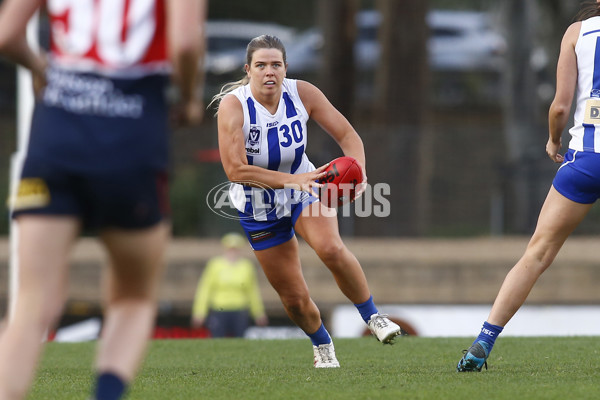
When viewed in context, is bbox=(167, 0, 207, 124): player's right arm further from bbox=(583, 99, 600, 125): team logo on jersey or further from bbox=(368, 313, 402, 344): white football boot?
bbox=(368, 313, 402, 344): white football boot

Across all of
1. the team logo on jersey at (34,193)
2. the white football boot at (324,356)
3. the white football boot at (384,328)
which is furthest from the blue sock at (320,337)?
the team logo on jersey at (34,193)

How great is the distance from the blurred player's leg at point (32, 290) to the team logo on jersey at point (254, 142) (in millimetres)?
2898

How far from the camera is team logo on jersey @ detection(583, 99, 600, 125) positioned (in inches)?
199

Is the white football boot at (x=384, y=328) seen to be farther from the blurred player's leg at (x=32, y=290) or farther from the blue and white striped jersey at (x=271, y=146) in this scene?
the blurred player's leg at (x=32, y=290)

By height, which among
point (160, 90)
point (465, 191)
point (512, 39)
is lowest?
point (465, 191)

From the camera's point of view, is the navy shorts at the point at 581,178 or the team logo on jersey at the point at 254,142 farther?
the team logo on jersey at the point at 254,142

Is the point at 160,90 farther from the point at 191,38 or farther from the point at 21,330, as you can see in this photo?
the point at 21,330

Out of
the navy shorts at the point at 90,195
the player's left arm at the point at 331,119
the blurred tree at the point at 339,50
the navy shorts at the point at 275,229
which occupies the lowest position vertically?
the navy shorts at the point at 275,229

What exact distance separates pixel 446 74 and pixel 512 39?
3778mm

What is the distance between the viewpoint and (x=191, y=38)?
2.94 meters

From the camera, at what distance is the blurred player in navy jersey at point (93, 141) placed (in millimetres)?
2932

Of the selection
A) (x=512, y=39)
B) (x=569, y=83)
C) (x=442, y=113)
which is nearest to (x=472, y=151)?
(x=512, y=39)

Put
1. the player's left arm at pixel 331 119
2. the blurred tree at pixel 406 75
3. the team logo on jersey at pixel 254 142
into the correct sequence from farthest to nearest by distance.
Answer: the blurred tree at pixel 406 75 → the player's left arm at pixel 331 119 → the team logo on jersey at pixel 254 142

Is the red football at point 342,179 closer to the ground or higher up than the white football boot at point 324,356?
higher up
